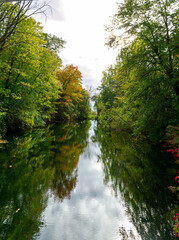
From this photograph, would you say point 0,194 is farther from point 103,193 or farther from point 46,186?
point 103,193

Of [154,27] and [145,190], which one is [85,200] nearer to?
[145,190]

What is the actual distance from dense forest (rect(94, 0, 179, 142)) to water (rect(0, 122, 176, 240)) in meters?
2.77

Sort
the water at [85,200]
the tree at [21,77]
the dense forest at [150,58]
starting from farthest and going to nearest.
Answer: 1. the tree at [21,77]
2. the dense forest at [150,58]
3. the water at [85,200]

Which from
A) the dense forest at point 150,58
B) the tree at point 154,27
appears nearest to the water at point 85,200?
the dense forest at point 150,58

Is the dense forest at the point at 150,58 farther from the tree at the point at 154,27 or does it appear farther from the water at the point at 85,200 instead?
the water at the point at 85,200

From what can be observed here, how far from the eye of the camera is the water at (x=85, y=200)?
2688 millimetres

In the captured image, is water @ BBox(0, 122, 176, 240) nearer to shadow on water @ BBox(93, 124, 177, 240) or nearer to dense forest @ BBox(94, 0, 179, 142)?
shadow on water @ BBox(93, 124, 177, 240)

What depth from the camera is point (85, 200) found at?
383 centimetres

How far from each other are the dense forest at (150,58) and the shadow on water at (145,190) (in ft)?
6.83

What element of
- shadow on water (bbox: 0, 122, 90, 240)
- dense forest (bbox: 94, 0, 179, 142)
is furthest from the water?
dense forest (bbox: 94, 0, 179, 142)

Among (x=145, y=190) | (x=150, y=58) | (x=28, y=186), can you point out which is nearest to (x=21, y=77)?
(x=150, y=58)

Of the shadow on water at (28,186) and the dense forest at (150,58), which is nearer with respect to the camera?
the shadow on water at (28,186)

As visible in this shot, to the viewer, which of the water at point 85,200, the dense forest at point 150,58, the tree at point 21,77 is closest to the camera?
the water at point 85,200

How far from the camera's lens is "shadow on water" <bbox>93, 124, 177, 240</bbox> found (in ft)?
9.03
